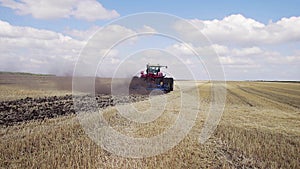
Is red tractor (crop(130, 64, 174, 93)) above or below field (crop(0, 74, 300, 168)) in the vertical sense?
above

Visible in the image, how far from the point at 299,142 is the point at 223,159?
3.04m

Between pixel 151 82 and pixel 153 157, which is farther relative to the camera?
pixel 151 82

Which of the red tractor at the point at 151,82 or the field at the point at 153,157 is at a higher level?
the red tractor at the point at 151,82

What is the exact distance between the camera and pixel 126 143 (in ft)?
24.2

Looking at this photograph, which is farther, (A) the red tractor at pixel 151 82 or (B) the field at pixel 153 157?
(A) the red tractor at pixel 151 82

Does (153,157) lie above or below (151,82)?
below

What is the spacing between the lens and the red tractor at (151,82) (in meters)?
26.4

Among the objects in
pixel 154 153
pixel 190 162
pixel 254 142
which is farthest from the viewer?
pixel 254 142

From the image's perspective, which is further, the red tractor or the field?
the red tractor

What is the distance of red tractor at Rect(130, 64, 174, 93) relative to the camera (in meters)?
26.4

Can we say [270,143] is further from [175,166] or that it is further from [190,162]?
[175,166]

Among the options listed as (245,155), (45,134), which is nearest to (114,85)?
(45,134)

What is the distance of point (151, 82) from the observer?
26484mm

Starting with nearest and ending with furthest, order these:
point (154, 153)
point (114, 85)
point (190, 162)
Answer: point (190, 162) < point (154, 153) < point (114, 85)
